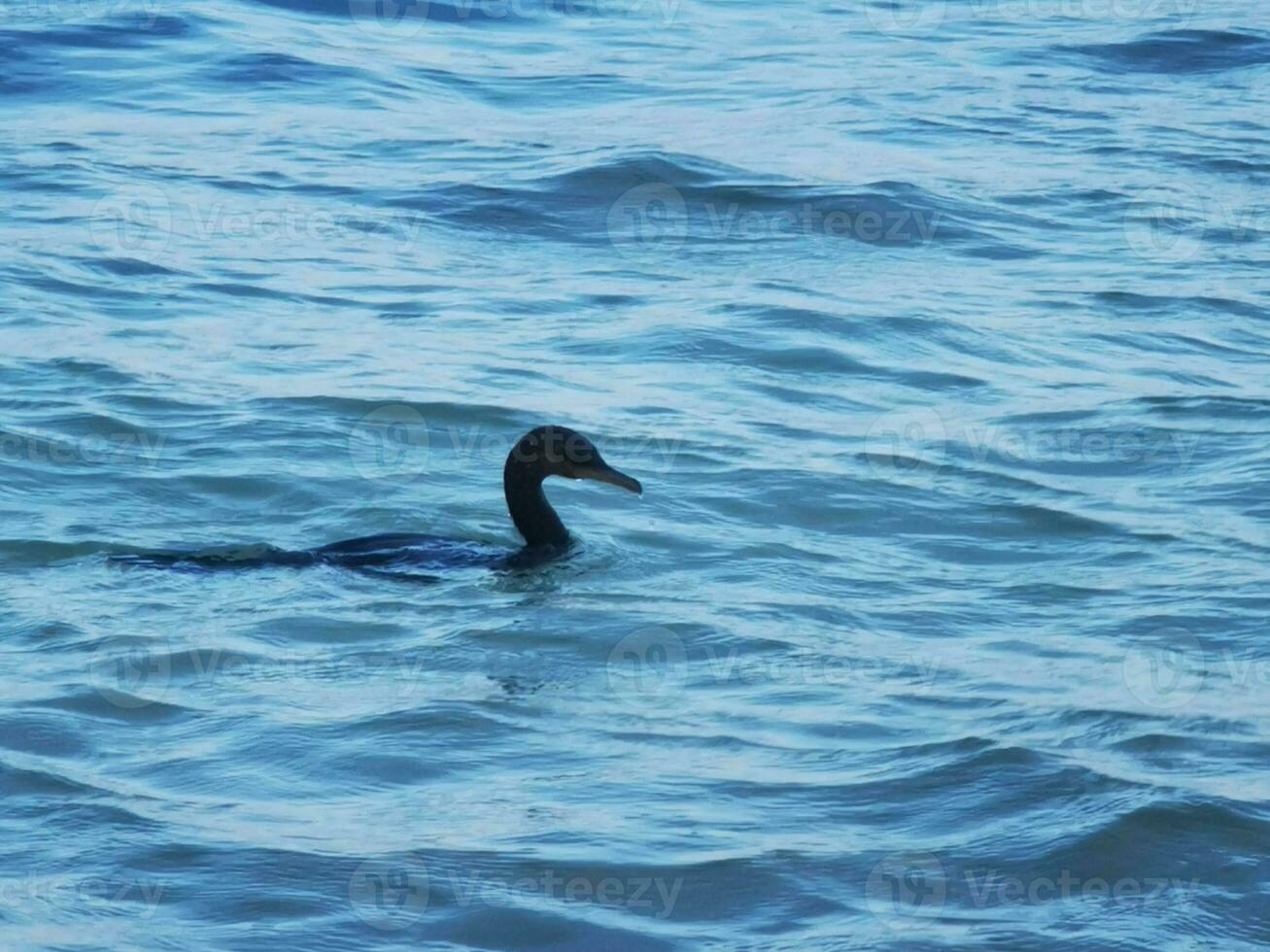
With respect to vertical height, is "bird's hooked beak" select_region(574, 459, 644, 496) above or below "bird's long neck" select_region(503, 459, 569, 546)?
above

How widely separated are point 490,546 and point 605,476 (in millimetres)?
635

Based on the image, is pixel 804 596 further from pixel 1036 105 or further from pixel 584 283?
pixel 1036 105

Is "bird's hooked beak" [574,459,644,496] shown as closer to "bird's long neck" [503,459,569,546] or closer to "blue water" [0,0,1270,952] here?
"bird's long neck" [503,459,569,546]

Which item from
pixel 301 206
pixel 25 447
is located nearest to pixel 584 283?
pixel 301 206

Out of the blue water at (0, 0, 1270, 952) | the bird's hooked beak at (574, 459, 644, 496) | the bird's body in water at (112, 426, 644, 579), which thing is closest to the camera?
the blue water at (0, 0, 1270, 952)

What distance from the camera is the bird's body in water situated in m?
9.19

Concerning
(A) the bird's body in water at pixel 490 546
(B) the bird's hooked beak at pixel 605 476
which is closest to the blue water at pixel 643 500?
(A) the bird's body in water at pixel 490 546

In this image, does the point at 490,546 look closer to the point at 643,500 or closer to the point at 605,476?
the point at 605,476

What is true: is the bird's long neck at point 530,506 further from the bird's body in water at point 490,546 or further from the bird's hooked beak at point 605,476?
the bird's hooked beak at point 605,476

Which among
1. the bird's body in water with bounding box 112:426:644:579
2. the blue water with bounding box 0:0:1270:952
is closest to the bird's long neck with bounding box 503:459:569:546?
the bird's body in water with bounding box 112:426:644:579

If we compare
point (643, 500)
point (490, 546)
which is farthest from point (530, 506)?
point (643, 500)

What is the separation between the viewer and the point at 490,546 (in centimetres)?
971

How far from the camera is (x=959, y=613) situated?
8719 millimetres

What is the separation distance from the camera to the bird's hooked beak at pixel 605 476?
951 centimetres
